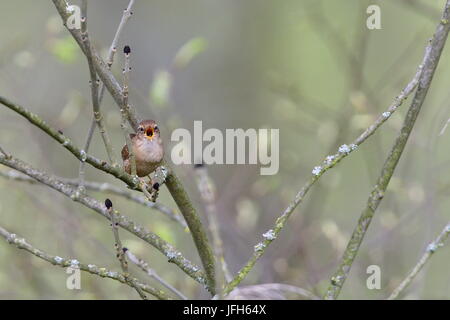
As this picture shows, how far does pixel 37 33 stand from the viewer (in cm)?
→ 688

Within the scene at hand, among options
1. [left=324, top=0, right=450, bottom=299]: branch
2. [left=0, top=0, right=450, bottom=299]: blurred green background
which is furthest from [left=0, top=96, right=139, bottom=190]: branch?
[left=0, top=0, right=450, bottom=299]: blurred green background

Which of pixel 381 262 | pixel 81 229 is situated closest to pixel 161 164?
pixel 81 229

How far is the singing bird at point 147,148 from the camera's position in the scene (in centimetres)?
210

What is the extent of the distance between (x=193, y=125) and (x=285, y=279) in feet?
5.96

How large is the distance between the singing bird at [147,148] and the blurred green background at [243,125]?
4.36 feet

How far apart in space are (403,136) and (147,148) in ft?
2.69

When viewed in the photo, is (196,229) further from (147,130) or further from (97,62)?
(97,62)

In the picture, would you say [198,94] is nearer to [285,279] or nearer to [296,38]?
[296,38]

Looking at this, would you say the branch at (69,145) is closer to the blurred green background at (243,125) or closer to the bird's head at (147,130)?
the bird's head at (147,130)

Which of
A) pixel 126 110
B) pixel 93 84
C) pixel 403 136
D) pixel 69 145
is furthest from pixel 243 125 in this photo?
pixel 69 145

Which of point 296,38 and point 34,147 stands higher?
point 296,38

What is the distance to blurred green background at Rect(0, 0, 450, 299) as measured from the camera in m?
4.23

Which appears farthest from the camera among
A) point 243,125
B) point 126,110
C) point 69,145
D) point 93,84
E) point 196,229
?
point 243,125

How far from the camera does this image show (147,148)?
2.11m
